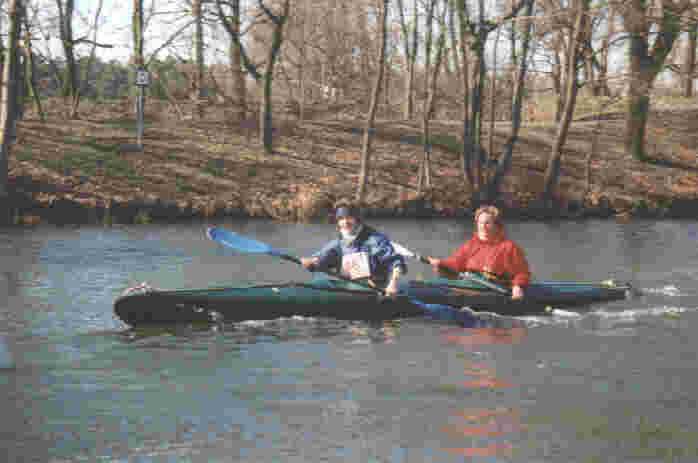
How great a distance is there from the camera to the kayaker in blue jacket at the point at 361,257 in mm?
10531

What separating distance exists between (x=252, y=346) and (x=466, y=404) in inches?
102

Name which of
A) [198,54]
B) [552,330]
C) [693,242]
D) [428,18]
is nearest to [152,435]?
[552,330]

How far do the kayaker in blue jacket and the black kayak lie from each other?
0.18m

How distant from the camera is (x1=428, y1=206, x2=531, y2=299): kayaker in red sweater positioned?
11.0 meters

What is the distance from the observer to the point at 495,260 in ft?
36.4

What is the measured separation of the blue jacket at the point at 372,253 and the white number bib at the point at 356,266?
36 mm

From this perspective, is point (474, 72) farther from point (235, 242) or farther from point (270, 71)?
point (235, 242)

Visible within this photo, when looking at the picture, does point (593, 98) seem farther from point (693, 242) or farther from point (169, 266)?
point (169, 266)

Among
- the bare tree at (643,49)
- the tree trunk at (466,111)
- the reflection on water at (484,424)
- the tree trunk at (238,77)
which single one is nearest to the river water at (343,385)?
the reflection on water at (484,424)

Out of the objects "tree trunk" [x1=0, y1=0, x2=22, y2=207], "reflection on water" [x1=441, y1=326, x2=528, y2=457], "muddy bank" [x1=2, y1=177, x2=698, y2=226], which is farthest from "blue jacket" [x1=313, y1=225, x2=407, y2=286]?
"muddy bank" [x1=2, y1=177, x2=698, y2=226]

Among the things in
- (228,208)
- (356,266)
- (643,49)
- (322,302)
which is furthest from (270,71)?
(322,302)

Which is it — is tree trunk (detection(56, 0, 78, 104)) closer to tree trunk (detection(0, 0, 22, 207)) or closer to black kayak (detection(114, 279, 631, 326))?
tree trunk (detection(0, 0, 22, 207))

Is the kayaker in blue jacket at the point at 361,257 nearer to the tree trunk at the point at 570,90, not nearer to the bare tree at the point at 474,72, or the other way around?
the bare tree at the point at 474,72

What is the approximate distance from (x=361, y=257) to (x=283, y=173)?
54.9 feet
